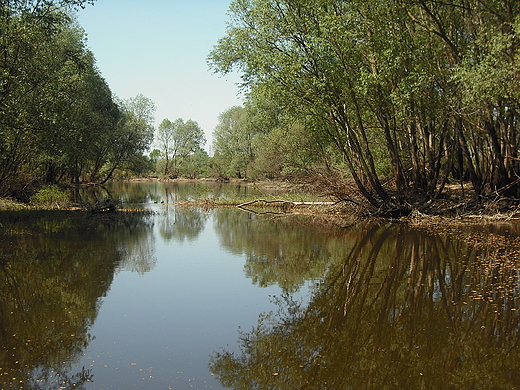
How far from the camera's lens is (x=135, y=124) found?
5625cm

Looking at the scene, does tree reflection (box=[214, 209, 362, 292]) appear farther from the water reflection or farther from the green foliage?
the green foliage

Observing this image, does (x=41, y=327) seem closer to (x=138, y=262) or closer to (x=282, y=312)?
(x=282, y=312)

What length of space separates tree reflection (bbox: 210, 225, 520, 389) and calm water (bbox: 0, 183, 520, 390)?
0.02m

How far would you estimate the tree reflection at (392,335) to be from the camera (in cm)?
571

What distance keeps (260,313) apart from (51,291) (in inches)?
164

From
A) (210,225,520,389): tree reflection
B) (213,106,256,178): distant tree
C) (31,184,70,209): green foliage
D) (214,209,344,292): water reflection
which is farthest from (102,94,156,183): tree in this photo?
(210,225,520,389): tree reflection

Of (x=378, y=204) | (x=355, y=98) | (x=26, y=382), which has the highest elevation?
(x=355, y=98)

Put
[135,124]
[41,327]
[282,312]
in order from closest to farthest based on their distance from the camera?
[41,327] → [282,312] → [135,124]

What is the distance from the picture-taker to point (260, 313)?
827cm

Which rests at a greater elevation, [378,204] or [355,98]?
[355,98]

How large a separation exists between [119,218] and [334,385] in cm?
1842

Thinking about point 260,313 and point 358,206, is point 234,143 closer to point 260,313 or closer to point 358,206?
point 358,206

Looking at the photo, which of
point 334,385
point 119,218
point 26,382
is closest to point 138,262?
point 26,382

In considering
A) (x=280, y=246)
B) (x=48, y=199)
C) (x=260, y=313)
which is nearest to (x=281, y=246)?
(x=280, y=246)
